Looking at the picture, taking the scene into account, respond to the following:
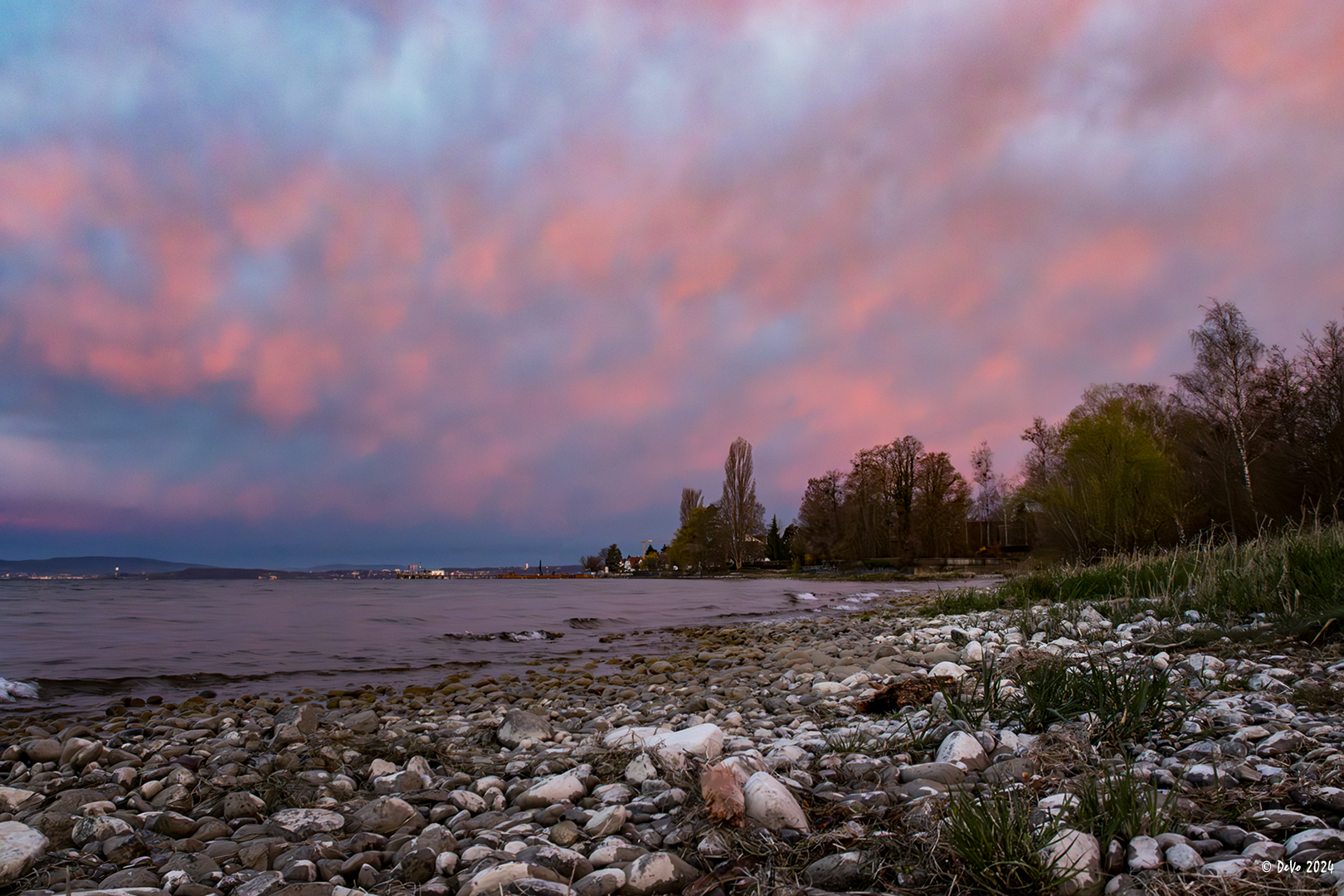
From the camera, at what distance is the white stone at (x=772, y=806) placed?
203 centimetres

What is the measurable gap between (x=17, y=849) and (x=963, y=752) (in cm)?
338

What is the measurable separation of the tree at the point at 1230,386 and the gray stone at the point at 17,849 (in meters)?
30.5

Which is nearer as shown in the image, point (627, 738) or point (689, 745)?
point (689, 745)

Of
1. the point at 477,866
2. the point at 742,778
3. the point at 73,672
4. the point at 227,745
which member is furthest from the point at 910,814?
the point at 73,672

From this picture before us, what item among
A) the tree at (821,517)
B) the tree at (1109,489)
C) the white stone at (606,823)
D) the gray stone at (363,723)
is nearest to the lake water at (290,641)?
the gray stone at (363,723)

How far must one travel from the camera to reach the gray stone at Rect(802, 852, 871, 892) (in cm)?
173

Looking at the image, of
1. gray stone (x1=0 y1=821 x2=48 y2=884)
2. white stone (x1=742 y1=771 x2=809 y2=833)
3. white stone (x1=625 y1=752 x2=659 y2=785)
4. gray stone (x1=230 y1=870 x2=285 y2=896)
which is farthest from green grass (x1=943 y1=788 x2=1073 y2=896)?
gray stone (x1=0 y1=821 x2=48 y2=884)

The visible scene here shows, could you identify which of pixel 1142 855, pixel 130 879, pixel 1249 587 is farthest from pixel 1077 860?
pixel 1249 587

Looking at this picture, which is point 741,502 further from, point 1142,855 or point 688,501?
point 1142,855

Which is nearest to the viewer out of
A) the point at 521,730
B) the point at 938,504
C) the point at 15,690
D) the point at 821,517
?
the point at 521,730

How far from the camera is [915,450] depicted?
50.8 m

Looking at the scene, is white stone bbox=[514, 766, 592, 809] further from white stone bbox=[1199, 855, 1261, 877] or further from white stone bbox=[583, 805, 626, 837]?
white stone bbox=[1199, 855, 1261, 877]

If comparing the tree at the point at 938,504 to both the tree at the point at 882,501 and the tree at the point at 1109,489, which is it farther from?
the tree at the point at 1109,489

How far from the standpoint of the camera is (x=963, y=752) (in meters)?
2.53
